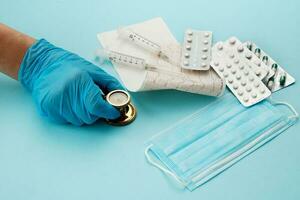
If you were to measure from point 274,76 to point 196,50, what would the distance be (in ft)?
0.83

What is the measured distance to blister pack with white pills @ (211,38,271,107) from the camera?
1250mm

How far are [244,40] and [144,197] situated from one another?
654mm

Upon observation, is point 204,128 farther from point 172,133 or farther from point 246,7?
point 246,7

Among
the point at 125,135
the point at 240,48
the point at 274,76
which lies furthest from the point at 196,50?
the point at 125,135

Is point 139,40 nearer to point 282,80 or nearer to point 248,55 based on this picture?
point 248,55

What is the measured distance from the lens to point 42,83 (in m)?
1.19

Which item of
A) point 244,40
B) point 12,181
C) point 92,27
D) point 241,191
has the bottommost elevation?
point 12,181

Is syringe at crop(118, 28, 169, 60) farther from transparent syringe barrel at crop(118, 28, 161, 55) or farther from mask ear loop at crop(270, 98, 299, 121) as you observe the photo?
mask ear loop at crop(270, 98, 299, 121)

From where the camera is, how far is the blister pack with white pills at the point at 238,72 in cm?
125

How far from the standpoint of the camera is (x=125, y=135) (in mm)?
1201

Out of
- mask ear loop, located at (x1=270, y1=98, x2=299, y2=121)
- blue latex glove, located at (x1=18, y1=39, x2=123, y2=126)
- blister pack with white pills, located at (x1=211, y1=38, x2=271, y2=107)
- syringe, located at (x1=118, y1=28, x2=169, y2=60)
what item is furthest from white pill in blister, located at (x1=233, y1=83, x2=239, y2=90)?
blue latex glove, located at (x1=18, y1=39, x2=123, y2=126)

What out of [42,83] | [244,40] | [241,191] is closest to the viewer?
[241,191]

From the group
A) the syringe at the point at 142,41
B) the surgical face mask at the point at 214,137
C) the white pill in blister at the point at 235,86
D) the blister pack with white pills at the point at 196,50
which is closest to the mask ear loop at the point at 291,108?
the surgical face mask at the point at 214,137

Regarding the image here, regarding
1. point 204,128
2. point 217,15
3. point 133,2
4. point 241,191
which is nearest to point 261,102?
point 204,128
